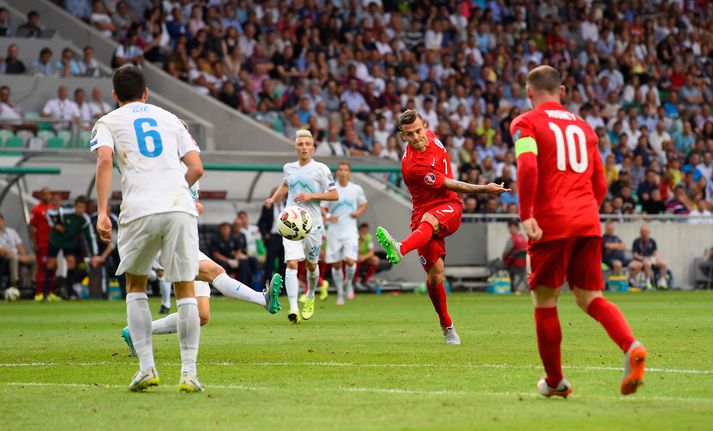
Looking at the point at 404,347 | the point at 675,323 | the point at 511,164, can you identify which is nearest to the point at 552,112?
the point at 404,347

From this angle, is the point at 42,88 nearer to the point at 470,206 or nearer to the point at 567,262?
the point at 470,206

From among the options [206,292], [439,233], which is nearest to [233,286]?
[206,292]

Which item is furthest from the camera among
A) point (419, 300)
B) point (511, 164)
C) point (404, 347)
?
point (511, 164)

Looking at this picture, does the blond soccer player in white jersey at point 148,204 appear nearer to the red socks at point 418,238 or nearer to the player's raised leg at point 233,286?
the player's raised leg at point 233,286

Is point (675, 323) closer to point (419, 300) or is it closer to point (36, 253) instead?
point (419, 300)

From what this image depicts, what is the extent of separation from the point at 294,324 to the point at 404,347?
13.9 feet

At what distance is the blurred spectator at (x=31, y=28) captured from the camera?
31203mm

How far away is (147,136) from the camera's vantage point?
903cm

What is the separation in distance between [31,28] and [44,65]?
171 centimetres

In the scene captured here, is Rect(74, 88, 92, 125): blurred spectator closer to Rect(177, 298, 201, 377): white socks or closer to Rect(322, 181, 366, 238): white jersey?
Rect(322, 181, 366, 238): white jersey

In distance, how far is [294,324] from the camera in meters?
17.0

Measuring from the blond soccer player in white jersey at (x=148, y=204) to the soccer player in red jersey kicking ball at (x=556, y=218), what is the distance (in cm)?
231

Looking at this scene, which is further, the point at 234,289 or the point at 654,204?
the point at 654,204

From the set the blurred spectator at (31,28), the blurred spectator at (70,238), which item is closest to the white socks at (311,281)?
the blurred spectator at (70,238)
